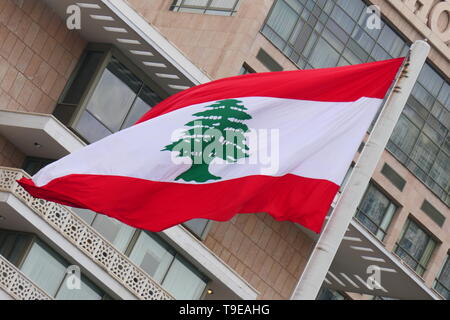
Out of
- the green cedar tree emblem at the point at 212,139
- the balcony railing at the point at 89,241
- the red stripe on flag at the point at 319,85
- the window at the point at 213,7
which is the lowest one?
the green cedar tree emblem at the point at 212,139

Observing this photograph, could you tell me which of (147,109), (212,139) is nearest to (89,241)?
(147,109)

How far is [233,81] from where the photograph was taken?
1508cm

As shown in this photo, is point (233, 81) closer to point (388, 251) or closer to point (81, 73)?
point (81, 73)

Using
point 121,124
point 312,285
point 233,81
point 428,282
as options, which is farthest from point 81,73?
point 312,285

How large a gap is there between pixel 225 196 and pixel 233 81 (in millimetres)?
2207

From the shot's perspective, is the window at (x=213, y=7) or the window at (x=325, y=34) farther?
the window at (x=325, y=34)

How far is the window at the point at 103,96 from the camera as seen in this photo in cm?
3772

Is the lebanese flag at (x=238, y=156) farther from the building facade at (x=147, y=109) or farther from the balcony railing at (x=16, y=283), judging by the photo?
the building facade at (x=147, y=109)

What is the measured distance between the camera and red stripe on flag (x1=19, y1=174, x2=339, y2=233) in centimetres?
1327

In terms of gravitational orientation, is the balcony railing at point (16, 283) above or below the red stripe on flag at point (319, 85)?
below

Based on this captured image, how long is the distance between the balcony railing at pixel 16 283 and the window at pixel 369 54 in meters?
13.4

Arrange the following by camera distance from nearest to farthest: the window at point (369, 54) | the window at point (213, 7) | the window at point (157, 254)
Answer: the window at point (157, 254), the window at point (213, 7), the window at point (369, 54)

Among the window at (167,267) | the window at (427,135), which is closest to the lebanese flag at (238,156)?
the window at (167,267)

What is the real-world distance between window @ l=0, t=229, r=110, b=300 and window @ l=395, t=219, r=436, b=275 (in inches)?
658
